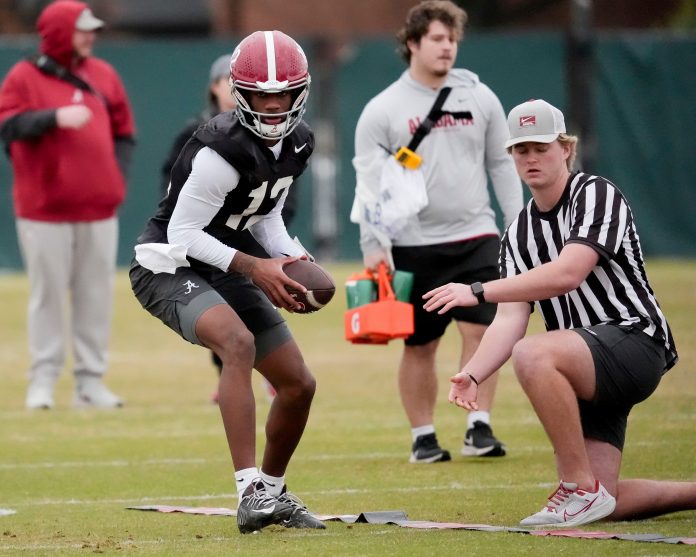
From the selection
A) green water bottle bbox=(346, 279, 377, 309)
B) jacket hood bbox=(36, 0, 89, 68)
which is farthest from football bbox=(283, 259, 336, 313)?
jacket hood bbox=(36, 0, 89, 68)

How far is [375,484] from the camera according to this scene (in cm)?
690

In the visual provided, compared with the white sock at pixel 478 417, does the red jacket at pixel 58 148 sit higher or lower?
higher

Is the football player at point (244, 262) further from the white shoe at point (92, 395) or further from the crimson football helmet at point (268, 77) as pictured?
the white shoe at point (92, 395)

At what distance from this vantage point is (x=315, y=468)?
294 inches

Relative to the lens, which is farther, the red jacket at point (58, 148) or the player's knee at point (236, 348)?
the red jacket at point (58, 148)

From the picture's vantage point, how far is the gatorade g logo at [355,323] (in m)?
7.34

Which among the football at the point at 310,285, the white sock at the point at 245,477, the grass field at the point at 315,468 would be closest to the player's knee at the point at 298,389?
the football at the point at 310,285

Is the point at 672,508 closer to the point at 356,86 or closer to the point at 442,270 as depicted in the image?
the point at 442,270

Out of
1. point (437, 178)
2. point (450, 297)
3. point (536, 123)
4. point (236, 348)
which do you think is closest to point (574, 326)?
point (450, 297)

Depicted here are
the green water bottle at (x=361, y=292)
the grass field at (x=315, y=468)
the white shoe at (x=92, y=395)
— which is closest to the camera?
the grass field at (x=315, y=468)

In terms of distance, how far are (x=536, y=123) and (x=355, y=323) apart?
6.39 ft

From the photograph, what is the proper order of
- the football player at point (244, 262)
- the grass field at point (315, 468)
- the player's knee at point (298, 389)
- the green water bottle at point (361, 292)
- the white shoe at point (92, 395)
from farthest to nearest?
1. the white shoe at point (92, 395)
2. the green water bottle at point (361, 292)
3. the player's knee at point (298, 389)
4. the football player at point (244, 262)
5. the grass field at point (315, 468)

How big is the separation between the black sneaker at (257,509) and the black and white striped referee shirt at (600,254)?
130 centimetres

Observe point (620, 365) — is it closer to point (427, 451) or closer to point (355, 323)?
point (355, 323)
